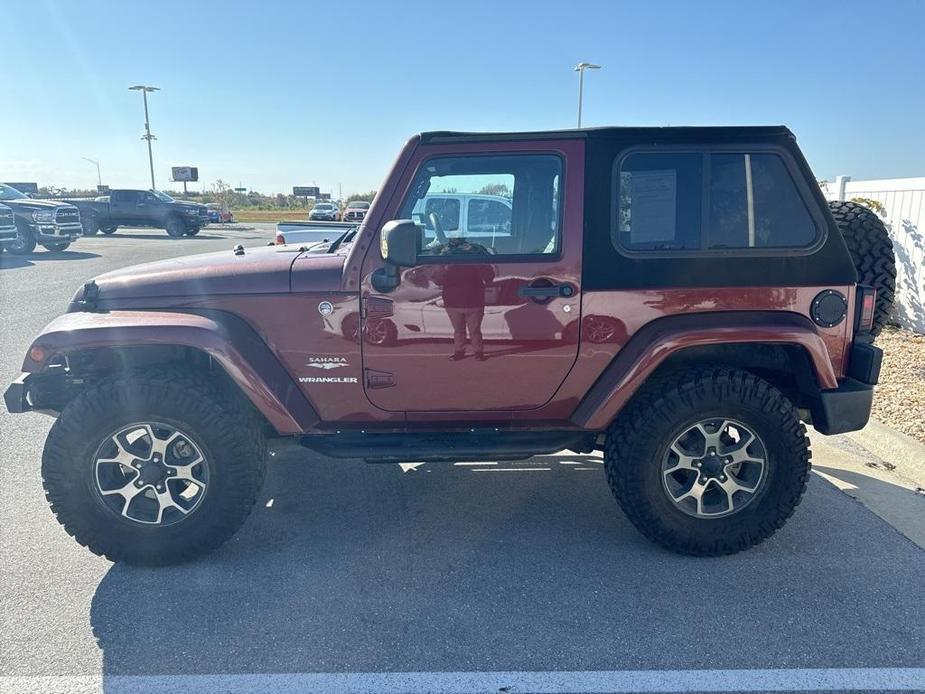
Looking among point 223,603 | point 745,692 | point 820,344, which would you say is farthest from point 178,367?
point 820,344

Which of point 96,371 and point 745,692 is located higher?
point 96,371

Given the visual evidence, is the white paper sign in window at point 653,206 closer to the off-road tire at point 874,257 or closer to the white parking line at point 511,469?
the off-road tire at point 874,257

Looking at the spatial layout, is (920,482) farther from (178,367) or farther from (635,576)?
(178,367)

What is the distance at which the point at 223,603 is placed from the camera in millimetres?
2766

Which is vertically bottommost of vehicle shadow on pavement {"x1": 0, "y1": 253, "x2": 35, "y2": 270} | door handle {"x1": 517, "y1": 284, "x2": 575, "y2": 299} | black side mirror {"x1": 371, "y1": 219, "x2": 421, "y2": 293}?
vehicle shadow on pavement {"x1": 0, "y1": 253, "x2": 35, "y2": 270}

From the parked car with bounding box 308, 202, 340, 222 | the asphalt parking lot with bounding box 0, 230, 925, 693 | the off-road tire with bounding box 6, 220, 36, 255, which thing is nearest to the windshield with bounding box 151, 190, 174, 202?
the parked car with bounding box 308, 202, 340, 222

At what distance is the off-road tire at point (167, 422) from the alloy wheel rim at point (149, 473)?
0.10 feet

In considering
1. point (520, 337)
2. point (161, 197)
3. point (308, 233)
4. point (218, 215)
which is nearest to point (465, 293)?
point (520, 337)

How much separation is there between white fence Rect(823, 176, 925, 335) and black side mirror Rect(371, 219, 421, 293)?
641 cm

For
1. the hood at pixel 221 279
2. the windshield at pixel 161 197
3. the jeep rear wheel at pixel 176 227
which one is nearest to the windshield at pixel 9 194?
the jeep rear wheel at pixel 176 227

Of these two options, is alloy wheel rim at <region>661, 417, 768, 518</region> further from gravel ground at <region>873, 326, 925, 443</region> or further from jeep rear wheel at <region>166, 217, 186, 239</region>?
jeep rear wheel at <region>166, 217, 186, 239</region>

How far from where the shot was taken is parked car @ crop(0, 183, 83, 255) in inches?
637

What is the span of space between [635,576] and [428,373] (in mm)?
1410

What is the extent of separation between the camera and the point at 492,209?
3.15 meters
